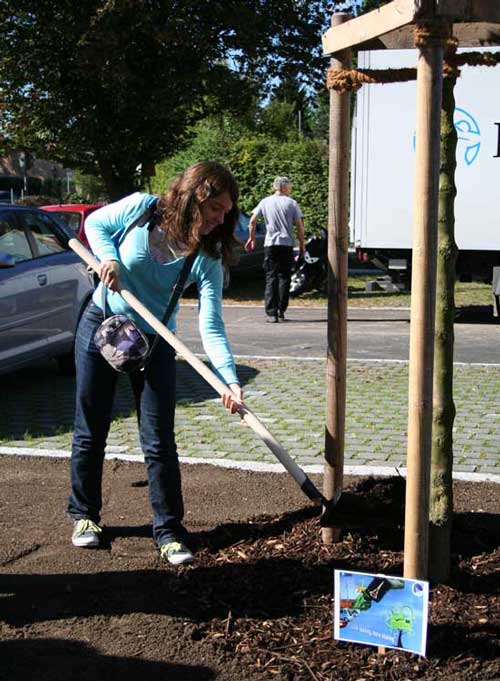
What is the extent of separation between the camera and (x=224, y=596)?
3.84m

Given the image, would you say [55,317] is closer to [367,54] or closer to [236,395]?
[236,395]

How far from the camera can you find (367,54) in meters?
11.8

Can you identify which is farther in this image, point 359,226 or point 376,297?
point 376,297

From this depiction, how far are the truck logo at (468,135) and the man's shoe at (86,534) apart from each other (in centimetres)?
911

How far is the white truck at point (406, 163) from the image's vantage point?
477 inches

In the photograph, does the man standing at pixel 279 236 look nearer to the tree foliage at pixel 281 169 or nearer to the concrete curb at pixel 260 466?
the concrete curb at pixel 260 466

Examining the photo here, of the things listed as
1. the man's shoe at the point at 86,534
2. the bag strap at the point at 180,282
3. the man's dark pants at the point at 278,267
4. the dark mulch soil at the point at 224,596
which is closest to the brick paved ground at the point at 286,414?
the dark mulch soil at the point at 224,596

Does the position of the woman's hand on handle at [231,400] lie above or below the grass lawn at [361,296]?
above

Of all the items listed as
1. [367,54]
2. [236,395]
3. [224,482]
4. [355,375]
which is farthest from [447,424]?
[367,54]

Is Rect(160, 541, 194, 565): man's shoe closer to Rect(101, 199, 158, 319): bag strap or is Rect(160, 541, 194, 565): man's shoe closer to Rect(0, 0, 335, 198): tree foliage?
Rect(101, 199, 158, 319): bag strap

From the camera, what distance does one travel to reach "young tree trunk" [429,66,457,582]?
3568 millimetres

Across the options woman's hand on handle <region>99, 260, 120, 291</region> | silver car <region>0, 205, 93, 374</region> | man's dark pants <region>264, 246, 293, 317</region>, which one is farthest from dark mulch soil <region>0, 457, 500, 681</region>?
man's dark pants <region>264, 246, 293, 317</region>

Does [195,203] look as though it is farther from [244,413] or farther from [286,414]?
[286,414]

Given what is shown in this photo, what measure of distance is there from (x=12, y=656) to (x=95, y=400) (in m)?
1.35
